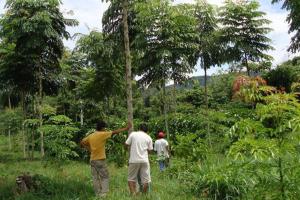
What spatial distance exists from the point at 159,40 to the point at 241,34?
271 inches

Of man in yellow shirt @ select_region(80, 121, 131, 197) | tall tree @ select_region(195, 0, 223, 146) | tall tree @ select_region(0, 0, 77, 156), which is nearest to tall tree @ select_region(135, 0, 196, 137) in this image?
tall tree @ select_region(195, 0, 223, 146)

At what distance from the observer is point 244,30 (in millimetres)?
25719

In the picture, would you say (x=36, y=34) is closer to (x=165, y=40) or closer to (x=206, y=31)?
(x=165, y=40)

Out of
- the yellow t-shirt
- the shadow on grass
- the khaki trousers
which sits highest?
the yellow t-shirt

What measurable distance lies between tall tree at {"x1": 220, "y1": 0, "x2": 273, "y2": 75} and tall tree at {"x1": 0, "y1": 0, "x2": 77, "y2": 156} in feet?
26.6

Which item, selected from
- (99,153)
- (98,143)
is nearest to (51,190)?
(99,153)

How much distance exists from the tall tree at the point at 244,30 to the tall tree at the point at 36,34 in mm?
8093

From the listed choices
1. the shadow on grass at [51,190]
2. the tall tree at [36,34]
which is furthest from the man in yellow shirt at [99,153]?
the tall tree at [36,34]

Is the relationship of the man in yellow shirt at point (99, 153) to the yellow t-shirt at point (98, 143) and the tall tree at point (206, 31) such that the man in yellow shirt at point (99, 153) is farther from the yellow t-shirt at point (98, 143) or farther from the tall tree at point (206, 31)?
the tall tree at point (206, 31)

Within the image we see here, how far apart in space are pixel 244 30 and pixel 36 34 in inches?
424

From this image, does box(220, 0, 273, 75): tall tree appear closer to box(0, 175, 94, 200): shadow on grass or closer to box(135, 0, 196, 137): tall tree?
box(135, 0, 196, 137): tall tree

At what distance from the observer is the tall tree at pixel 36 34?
23.0 m

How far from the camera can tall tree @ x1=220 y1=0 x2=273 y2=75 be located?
25453mm

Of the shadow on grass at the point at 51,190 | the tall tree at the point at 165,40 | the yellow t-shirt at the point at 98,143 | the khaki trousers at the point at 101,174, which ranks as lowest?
the shadow on grass at the point at 51,190
